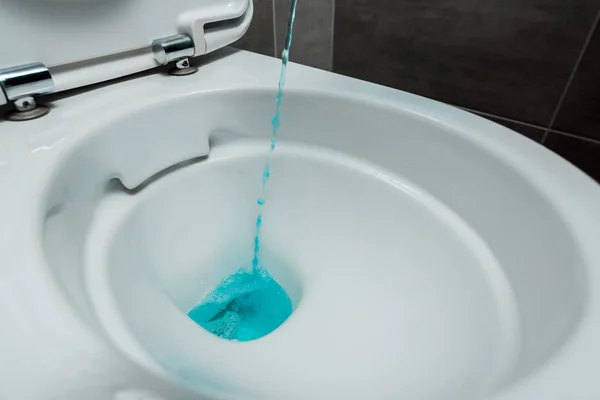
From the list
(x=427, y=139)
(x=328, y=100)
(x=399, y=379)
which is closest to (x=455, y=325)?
(x=399, y=379)

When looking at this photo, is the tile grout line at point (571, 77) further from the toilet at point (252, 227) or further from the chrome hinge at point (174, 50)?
the chrome hinge at point (174, 50)

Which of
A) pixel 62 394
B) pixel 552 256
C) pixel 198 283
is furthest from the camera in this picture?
pixel 198 283

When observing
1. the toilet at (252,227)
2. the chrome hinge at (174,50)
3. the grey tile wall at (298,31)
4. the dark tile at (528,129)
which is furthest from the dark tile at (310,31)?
the dark tile at (528,129)

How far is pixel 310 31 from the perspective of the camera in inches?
34.9

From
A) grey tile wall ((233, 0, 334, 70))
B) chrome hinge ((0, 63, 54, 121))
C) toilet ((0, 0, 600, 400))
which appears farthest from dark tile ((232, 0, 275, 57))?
chrome hinge ((0, 63, 54, 121))

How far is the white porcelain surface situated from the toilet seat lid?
0.04 meters

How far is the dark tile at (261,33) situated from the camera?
77 centimetres

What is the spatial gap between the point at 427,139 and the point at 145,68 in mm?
430

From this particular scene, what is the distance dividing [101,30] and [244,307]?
1.53ft

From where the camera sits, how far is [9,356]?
241 millimetres

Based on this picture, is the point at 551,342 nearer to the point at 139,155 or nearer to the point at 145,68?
the point at 139,155

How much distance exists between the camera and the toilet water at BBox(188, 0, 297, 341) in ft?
2.06

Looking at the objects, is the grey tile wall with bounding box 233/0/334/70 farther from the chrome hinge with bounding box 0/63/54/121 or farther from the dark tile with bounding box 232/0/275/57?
the chrome hinge with bounding box 0/63/54/121

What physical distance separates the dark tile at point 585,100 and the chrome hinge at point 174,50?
0.64m
